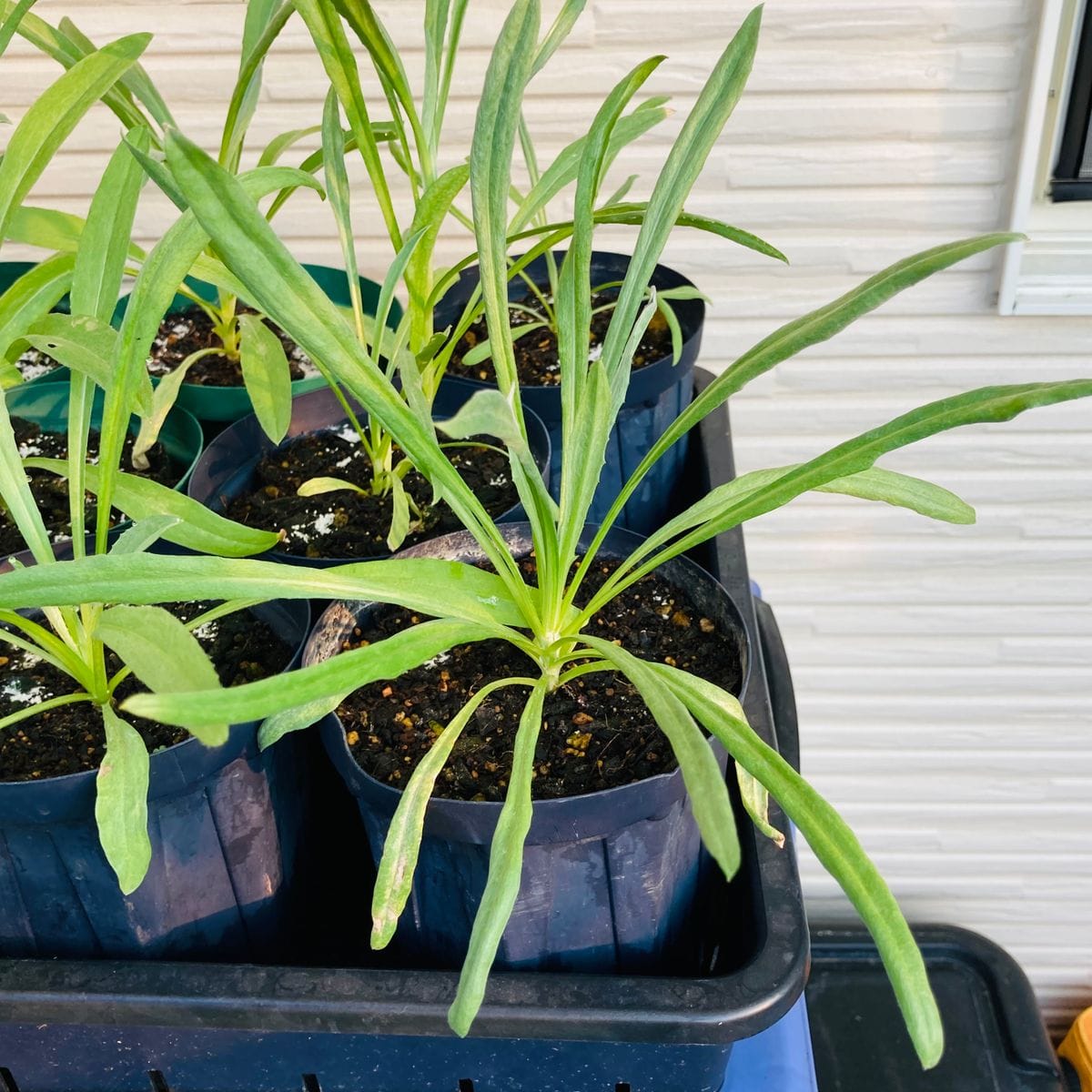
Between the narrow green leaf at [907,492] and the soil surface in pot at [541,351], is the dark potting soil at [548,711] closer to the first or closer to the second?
the narrow green leaf at [907,492]

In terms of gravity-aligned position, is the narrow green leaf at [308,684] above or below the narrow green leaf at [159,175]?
below

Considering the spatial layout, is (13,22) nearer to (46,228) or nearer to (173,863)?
(46,228)

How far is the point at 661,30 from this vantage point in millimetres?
1076

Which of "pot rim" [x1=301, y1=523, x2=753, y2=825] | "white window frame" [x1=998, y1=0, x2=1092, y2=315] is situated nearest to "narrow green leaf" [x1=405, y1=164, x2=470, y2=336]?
"pot rim" [x1=301, y1=523, x2=753, y2=825]

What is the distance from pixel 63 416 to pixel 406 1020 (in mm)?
607

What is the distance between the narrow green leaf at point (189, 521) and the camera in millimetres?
591

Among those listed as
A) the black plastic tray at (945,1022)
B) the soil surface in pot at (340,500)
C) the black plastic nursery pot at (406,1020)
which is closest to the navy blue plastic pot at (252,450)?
the soil surface in pot at (340,500)

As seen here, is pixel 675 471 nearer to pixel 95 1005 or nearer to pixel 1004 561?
pixel 95 1005

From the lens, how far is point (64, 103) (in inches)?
23.4

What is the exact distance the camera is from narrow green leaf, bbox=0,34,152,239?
592mm

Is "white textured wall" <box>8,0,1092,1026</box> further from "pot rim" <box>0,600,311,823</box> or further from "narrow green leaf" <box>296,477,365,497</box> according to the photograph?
"pot rim" <box>0,600,311,823</box>

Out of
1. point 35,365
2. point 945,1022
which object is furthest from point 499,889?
point 945,1022

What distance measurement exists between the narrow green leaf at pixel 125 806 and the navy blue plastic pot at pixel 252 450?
0.69ft

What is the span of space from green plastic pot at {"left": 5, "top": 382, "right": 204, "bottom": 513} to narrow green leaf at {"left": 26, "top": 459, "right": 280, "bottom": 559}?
10.0 inches
